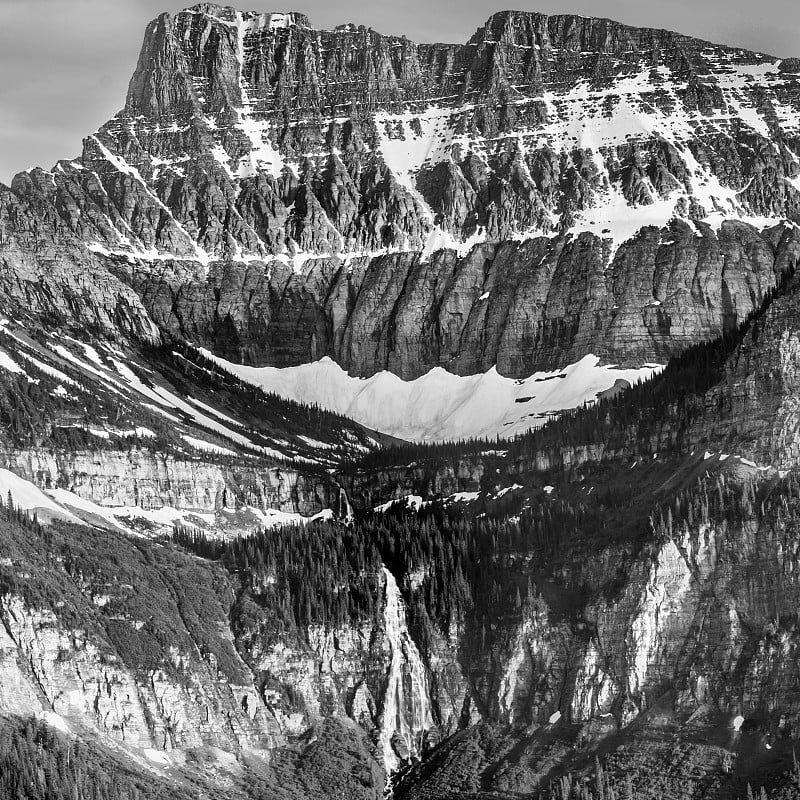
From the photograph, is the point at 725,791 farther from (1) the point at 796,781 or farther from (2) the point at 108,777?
(2) the point at 108,777

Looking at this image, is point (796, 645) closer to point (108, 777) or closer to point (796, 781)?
point (796, 781)

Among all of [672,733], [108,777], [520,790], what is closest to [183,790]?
[108,777]

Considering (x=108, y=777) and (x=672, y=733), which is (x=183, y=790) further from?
(x=672, y=733)

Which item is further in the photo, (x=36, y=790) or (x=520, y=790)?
(x=520, y=790)

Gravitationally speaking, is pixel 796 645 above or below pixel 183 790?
above

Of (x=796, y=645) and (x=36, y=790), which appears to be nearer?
(x=36, y=790)

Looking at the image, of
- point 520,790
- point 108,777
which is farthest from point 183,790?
point 520,790

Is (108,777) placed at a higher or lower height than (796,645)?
lower

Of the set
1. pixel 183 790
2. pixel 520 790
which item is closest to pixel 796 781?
pixel 520 790
